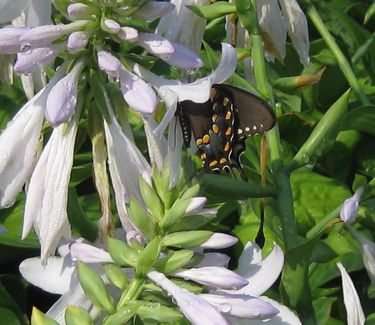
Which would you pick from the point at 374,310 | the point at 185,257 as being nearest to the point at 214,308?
the point at 185,257

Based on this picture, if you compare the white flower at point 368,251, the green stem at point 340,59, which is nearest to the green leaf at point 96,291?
the white flower at point 368,251

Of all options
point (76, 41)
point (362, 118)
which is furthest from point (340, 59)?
point (76, 41)

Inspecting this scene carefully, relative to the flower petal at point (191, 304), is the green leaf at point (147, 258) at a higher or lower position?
higher

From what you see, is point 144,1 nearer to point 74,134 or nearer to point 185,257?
point 74,134

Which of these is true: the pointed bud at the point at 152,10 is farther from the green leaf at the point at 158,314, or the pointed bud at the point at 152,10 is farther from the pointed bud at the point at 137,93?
the green leaf at the point at 158,314

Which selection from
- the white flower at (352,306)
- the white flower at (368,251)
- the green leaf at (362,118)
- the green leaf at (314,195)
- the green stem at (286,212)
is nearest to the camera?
the white flower at (352,306)

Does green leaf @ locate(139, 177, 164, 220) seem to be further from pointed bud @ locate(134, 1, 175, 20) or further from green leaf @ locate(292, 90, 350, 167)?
green leaf @ locate(292, 90, 350, 167)

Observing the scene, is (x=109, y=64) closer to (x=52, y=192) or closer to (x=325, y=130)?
(x=52, y=192)
